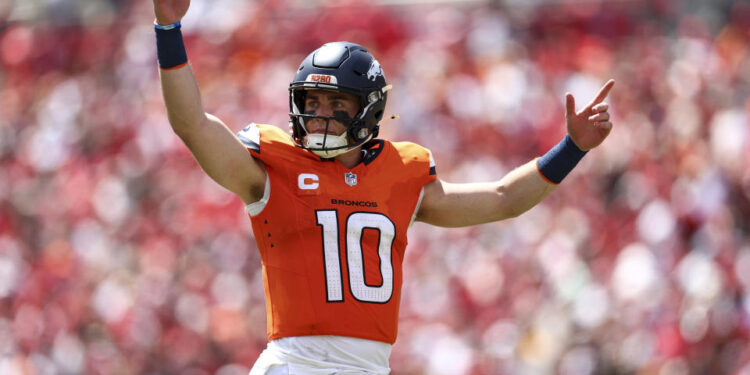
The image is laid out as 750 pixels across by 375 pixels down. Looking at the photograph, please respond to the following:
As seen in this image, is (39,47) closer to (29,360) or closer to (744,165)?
(29,360)

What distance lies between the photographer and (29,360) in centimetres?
1080

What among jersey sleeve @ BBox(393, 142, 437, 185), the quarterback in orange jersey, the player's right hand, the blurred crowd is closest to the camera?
the player's right hand

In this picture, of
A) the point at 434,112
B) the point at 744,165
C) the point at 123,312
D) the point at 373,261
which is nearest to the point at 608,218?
the point at 744,165

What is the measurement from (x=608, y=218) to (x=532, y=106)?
194cm

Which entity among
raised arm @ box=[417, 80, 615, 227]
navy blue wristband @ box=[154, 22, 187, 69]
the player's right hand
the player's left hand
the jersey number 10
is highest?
the player's right hand

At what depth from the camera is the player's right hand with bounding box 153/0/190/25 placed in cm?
362

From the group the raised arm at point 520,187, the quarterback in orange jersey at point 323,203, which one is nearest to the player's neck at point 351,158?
the quarterback in orange jersey at point 323,203

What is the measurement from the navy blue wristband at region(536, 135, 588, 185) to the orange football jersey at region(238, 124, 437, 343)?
0.71m

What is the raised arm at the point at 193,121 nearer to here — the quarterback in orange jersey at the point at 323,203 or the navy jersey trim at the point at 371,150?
the quarterback in orange jersey at the point at 323,203

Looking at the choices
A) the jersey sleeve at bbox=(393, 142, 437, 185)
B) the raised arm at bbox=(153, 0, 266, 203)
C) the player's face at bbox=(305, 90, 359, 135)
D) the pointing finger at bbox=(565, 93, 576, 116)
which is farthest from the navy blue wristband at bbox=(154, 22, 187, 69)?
the pointing finger at bbox=(565, 93, 576, 116)

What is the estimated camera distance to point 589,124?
4.31 m

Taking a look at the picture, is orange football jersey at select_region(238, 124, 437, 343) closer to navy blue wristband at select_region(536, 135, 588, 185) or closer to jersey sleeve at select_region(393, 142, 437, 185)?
jersey sleeve at select_region(393, 142, 437, 185)

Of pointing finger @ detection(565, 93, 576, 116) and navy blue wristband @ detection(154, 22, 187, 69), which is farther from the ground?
navy blue wristband @ detection(154, 22, 187, 69)

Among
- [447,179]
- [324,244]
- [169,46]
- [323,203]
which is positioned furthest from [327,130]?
[447,179]
